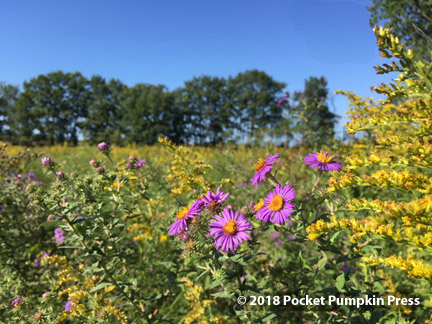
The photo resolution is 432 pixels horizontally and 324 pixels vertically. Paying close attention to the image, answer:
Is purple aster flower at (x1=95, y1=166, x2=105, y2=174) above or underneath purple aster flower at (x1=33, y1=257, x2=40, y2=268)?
above

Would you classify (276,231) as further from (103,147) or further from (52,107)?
(52,107)

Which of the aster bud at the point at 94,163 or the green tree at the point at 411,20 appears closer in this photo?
the aster bud at the point at 94,163

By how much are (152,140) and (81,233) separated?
3823 cm

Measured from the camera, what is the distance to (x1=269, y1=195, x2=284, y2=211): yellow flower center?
1311 millimetres

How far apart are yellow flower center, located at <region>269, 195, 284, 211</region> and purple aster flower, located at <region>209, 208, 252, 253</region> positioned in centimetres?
16

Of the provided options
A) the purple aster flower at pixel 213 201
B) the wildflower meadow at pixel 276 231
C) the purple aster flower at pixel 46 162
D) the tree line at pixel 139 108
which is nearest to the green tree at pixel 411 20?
the wildflower meadow at pixel 276 231

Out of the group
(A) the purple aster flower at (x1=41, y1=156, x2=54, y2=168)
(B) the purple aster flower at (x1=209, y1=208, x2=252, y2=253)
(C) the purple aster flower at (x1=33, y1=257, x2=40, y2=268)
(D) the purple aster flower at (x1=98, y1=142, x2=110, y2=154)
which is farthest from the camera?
(C) the purple aster flower at (x1=33, y1=257, x2=40, y2=268)

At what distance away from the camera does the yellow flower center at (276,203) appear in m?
1.31

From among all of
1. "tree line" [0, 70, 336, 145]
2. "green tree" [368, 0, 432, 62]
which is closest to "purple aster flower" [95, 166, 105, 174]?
"green tree" [368, 0, 432, 62]

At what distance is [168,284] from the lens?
215 centimetres

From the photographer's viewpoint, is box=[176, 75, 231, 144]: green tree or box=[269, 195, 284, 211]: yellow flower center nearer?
box=[269, 195, 284, 211]: yellow flower center

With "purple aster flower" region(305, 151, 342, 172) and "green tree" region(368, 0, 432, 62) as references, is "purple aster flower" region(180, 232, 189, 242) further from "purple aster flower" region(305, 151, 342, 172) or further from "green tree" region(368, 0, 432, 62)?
"green tree" region(368, 0, 432, 62)

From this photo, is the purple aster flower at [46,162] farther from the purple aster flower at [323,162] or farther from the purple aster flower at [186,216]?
the purple aster flower at [323,162]

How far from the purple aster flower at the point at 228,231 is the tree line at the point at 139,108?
104 feet
